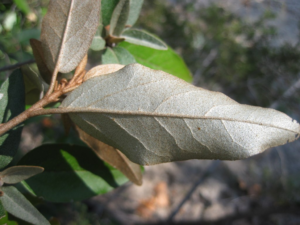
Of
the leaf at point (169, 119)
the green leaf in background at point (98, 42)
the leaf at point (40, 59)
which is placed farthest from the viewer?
the green leaf in background at point (98, 42)

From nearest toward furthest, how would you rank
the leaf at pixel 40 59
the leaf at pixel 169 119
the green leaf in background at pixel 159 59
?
1. the leaf at pixel 169 119
2. the leaf at pixel 40 59
3. the green leaf in background at pixel 159 59

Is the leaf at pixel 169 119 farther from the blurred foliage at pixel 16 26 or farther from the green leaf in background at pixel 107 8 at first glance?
the blurred foliage at pixel 16 26

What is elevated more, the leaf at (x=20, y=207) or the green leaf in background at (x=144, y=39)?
the green leaf in background at (x=144, y=39)

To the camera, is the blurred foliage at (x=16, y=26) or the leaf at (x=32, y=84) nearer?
the leaf at (x=32, y=84)

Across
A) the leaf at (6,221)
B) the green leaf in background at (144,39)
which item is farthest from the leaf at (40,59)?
the leaf at (6,221)

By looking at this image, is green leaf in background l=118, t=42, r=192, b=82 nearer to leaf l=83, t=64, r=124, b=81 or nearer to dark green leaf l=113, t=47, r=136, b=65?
dark green leaf l=113, t=47, r=136, b=65

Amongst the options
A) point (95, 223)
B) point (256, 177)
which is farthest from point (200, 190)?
point (95, 223)

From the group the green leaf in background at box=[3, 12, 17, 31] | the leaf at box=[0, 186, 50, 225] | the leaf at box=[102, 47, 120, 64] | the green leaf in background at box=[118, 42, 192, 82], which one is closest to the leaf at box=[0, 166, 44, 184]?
the leaf at box=[0, 186, 50, 225]
